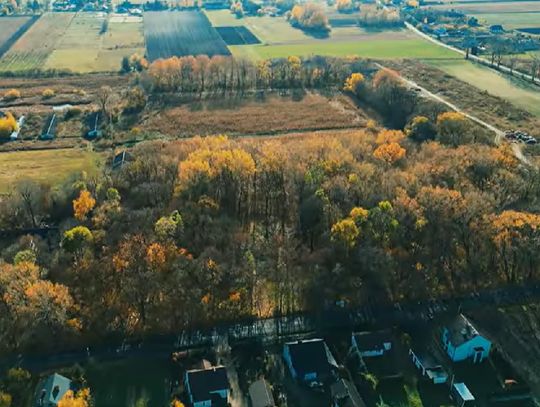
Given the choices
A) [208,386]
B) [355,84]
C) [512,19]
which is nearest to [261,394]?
[208,386]

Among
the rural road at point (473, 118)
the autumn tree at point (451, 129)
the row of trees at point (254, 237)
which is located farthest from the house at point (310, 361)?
the rural road at point (473, 118)

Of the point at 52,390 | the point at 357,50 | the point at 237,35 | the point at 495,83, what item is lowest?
the point at 52,390

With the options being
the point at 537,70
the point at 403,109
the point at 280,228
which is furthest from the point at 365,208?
the point at 537,70

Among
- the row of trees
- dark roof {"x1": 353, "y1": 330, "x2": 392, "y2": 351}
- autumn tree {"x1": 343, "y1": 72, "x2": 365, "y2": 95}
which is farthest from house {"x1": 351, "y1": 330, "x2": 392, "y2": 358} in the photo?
autumn tree {"x1": 343, "y1": 72, "x2": 365, "y2": 95}

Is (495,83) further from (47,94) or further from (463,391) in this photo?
(47,94)

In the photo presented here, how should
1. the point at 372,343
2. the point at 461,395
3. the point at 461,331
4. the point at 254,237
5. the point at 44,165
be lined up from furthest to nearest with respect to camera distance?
the point at 44,165 → the point at 254,237 → the point at 372,343 → the point at 461,331 → the point at 461,395

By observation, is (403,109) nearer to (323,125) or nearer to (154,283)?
(323,125)

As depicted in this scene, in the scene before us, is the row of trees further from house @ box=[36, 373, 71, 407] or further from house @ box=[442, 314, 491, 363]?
house @ box=[442, 314, 491, 363]
